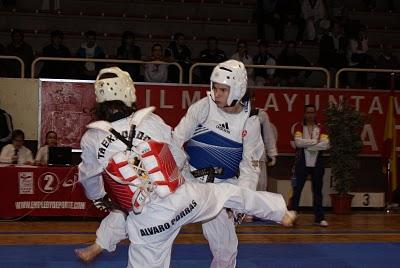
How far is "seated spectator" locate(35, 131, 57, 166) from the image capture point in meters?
13.4

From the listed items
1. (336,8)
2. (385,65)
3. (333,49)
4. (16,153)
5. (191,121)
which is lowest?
(16,153)

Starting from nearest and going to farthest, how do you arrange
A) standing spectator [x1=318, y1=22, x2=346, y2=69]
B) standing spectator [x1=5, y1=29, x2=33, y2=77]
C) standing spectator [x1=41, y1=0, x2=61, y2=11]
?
standing spectator [x1=5, y1=29, x2=33, y2=77] → standing spectator [x1=318, y1=22, x2=346, y2=69] → standing spectator [x1=41, y1=0, x2=61, y2=11]

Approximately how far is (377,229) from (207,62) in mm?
5844

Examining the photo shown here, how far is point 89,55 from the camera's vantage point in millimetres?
16531

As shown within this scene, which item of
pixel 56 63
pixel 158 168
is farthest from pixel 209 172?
pixel 56 63

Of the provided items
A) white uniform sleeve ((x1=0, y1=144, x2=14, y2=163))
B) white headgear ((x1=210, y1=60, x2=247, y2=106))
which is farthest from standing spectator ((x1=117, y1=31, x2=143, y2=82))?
white headgear ((x1=210, y1=60, x2=247, y2=106))

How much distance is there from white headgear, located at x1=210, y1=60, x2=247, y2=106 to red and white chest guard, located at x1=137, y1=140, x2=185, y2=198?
4.67 ft

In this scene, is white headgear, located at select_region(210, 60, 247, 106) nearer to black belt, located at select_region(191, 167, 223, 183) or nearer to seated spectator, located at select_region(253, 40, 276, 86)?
black belt, located at select_region(191, 167, 223, 183)

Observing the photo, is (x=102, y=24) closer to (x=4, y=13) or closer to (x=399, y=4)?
(x=4, y=13)

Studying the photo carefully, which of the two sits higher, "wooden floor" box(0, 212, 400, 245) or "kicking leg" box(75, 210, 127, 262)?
"kicking leg" box(75, 210, 127, 262)

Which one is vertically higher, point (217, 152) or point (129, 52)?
point (129, 52)

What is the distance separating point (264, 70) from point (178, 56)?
6.95 feet

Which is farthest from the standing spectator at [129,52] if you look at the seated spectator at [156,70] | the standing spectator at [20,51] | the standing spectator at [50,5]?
the standing spectator at [50,5]

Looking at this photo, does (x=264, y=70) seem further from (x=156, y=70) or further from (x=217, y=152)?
(x=217, y=152)
